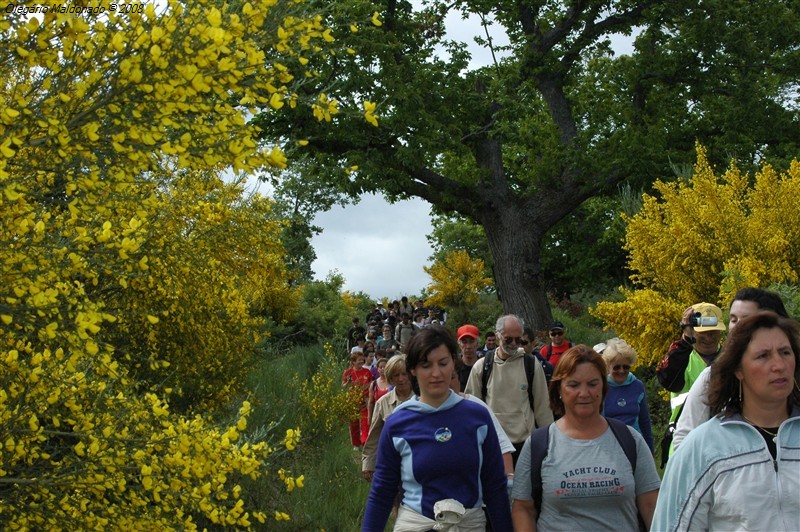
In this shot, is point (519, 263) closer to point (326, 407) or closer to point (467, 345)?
point (326, 407)

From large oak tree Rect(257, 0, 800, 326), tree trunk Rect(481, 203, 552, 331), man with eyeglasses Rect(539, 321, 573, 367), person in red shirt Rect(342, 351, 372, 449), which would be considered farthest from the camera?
tree trunk Rect(481, 203, 552, 331)

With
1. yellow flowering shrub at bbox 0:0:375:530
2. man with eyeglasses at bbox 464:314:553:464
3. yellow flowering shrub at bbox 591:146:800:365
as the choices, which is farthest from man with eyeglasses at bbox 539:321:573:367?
yellow flowering shrub at bbox 0:0:375:530

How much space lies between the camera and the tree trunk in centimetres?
2014

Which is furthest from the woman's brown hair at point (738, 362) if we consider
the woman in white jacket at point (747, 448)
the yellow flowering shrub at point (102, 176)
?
the yellow flowering shrub at point (102, 176)

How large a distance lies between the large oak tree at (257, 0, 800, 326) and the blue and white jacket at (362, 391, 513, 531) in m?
13.8

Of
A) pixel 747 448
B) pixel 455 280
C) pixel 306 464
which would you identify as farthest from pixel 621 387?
pixel 455 280

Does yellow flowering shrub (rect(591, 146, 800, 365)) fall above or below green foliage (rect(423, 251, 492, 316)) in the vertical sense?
below

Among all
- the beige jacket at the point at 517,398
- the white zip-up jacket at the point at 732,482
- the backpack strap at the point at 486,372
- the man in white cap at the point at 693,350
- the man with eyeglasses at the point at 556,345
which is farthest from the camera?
the man with eyeglasses at the point at 556,345

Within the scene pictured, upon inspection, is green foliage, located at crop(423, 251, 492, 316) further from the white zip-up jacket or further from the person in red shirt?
the white zip-up jacket

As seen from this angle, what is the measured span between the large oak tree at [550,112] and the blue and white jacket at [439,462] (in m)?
13.8

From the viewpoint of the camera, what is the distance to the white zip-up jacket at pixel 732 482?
288 cm

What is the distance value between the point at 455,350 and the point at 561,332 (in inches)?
229

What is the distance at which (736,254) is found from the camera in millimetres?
12359

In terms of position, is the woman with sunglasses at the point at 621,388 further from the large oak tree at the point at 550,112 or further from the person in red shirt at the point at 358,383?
the large oak tree at the point at 550,112
